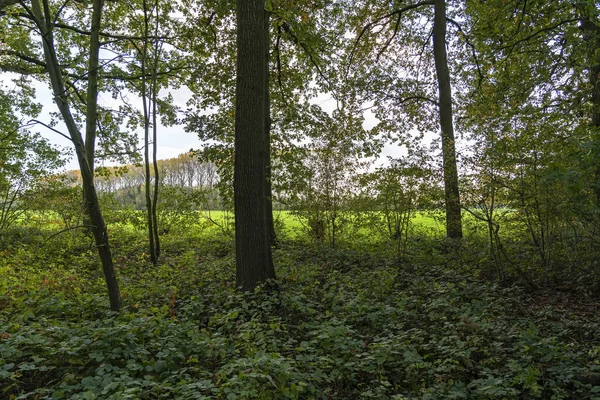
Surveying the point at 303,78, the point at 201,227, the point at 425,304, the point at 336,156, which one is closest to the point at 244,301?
the point at 425,304

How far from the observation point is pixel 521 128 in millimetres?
5238

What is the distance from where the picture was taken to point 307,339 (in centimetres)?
394

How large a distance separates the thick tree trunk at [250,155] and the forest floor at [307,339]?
0.51 metres

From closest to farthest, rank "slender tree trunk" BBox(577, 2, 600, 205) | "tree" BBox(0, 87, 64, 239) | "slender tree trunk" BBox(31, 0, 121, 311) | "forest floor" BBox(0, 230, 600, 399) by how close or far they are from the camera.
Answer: "forest floor" BBox(0, 230, 600, 399) → "slender tree trunk" BBox(31, 0, 121, 311) → "slender tree trunk" BBox(577, 2, 600, 205) → "tree" BBox(0, 87, 64, 239)

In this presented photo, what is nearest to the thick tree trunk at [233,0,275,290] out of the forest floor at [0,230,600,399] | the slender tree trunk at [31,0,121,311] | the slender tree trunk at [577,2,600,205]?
the forest floor at [0,230,600,399]

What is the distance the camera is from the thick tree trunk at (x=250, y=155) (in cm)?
517

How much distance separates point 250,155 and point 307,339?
8.81 ft

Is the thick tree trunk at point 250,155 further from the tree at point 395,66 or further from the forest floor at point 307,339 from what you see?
the tree at point 395,66

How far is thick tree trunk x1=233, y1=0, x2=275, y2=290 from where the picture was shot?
517cm

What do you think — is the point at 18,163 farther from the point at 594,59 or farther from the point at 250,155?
the point at 594,59

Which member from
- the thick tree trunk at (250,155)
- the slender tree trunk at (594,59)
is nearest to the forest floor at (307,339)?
the thick tree trunk at (250,155)

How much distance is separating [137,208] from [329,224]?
6755 millimetres

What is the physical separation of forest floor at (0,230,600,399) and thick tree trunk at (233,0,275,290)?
507mm

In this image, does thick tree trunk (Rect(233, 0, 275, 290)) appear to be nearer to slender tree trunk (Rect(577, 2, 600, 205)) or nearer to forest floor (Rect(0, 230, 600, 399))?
forest floor (Rect(0, 230, 600, 399))
